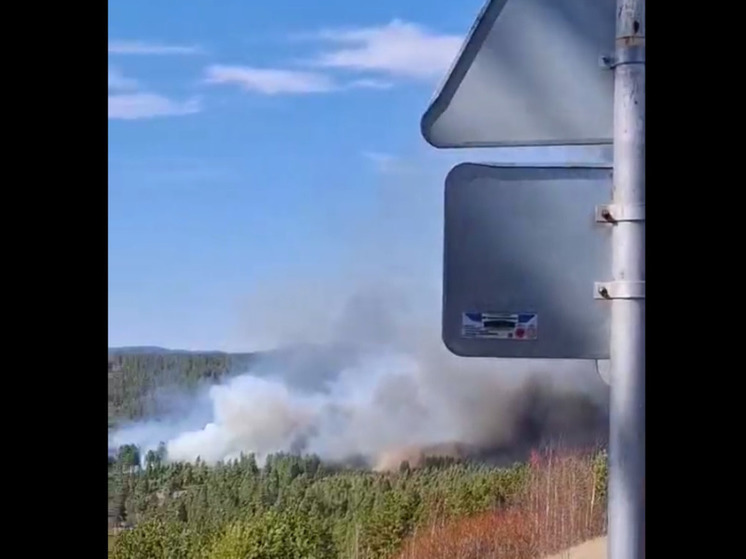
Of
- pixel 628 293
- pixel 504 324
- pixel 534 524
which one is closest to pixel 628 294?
pixel 628 293

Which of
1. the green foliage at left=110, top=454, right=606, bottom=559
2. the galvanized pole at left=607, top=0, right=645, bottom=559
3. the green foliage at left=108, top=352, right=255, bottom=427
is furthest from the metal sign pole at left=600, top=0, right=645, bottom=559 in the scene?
the green foliage at left=108, top=352, right=255, bottom=427

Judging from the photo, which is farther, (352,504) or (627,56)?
(352,504)

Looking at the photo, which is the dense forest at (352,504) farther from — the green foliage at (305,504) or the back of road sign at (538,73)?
the back of road sign at (538,73)

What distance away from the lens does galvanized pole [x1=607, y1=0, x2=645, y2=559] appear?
73cm

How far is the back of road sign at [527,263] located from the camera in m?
0.79

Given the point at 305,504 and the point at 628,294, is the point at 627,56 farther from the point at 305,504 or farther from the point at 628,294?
the point at 305,504

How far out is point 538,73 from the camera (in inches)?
31.5

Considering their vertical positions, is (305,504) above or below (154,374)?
below

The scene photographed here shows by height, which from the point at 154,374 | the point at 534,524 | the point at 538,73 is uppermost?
the point at 538,73
